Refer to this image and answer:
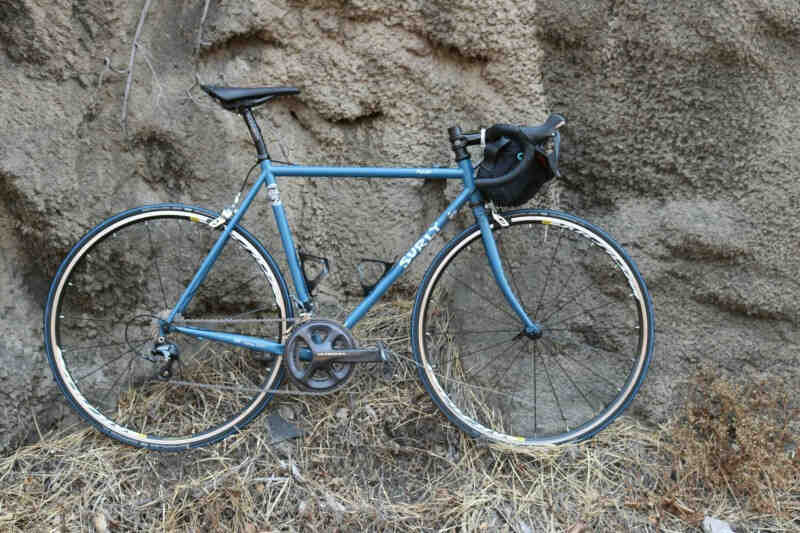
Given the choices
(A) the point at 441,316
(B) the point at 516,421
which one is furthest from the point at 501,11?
(B) the point at 516,421

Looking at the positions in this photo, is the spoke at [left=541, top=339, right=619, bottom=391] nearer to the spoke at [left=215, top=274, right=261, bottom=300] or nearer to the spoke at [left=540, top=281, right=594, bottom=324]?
the spoke at [left=540, top=281, right=594, bottom=324]

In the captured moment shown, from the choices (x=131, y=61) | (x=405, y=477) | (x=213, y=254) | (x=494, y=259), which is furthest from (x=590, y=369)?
(x=131, y=61)

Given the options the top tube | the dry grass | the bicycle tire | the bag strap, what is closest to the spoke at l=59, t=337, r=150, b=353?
the bicycle tire

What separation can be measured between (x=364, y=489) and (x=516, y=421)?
0.82 m

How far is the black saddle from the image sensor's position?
2711 millimetres

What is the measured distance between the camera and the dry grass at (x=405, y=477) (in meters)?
2.73

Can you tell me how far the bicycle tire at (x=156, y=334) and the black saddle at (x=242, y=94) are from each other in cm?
→ 48

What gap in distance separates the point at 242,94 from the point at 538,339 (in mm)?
1737

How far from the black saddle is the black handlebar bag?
0.86 meters

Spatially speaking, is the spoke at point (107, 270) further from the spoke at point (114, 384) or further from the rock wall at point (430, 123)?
the spoke at point (114, 384)

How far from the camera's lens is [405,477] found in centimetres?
294

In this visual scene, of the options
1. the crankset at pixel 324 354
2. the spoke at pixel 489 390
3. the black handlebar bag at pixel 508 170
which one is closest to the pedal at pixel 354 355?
the crankset at pixel 324 354

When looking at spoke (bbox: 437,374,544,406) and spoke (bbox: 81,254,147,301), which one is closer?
spoke (bbox: 81,254,147,301)

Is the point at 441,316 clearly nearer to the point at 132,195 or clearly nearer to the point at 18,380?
the point at 132,195
